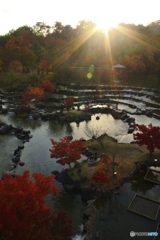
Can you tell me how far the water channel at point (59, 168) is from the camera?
1544cm

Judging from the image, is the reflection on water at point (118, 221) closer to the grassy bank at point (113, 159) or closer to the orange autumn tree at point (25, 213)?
the grassy bank at point (113, 159)

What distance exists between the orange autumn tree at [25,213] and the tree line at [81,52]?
48571mm

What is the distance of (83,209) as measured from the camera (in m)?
17.2

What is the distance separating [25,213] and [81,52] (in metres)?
68.5

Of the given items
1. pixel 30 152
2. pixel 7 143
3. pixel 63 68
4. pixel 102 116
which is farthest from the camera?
pixel 63 68

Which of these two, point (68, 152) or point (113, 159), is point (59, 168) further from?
point (113, 159)

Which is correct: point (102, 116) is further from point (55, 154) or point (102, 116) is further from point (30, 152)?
point (55, 154)

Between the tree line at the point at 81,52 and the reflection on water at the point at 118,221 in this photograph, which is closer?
the reflection on water at the point at 118,221

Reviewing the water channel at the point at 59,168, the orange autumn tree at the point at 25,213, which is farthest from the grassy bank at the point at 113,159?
the orange autumn tree at the point at 25,213

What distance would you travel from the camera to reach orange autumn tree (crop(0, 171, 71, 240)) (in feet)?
34.3

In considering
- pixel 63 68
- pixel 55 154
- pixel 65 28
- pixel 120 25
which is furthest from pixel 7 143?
pixel 120 25

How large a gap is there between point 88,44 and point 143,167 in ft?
206

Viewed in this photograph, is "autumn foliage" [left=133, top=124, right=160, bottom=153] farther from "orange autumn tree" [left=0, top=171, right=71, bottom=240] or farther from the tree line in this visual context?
the tree line

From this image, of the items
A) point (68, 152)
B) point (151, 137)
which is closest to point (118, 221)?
point (68, 152)
